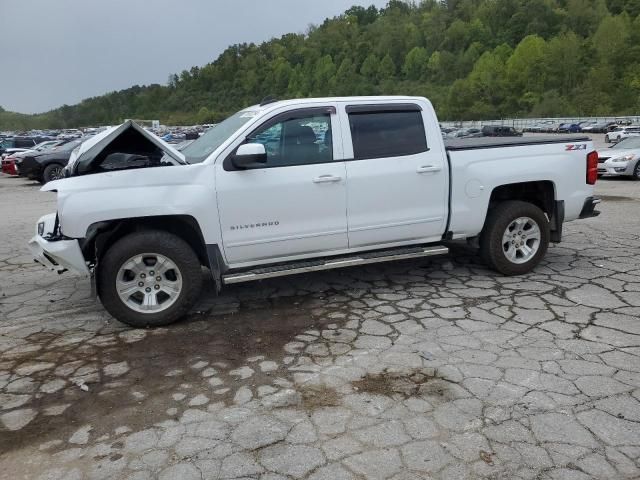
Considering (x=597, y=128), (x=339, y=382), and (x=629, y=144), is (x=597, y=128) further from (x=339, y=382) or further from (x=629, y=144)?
(x=339, y=382)

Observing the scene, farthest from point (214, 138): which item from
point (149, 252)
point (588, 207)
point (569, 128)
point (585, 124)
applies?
point (585, 124)

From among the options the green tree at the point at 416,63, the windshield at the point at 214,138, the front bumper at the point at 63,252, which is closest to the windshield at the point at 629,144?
the windshield at the point at 214,138

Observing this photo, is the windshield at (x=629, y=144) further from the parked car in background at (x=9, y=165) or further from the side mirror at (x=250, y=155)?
the parked car in background at (x=9, y=165)

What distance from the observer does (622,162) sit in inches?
562

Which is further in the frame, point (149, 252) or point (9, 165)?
point (9, 165)

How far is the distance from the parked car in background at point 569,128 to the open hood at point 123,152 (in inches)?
2590

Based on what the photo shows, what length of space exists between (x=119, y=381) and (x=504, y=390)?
261 centimetres

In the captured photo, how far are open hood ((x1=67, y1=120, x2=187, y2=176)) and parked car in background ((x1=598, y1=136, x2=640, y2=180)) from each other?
43.5 ft

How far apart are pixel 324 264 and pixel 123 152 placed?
2.10 metres

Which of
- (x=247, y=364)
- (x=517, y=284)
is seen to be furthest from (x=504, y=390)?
(x=517, y=284)

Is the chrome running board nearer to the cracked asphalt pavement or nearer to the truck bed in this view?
the cracked asphalt pavement

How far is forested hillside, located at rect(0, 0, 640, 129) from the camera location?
96188 mm

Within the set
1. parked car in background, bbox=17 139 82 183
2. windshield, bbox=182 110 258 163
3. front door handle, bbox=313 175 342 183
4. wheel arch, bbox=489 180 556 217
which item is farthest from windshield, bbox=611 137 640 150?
parked car in background, bbox=17 139 82 183

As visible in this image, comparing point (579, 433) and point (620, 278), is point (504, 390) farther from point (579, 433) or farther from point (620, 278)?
point (620, 278)
